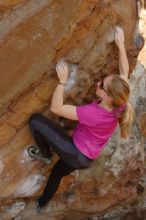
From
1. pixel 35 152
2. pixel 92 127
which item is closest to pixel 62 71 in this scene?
pixel 92 127

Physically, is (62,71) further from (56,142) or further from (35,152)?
(35,152)

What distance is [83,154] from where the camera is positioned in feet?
17.5

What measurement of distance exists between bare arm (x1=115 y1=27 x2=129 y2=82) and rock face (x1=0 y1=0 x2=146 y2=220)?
0.07 m

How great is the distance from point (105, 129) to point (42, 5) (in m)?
1.34

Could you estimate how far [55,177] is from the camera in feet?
18.6

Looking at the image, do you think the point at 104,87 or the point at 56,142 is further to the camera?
the point at 56,142

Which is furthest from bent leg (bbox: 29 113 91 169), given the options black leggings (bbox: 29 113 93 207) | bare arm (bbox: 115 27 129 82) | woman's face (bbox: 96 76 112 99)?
bare arm (bbox: 115 27 129 82)

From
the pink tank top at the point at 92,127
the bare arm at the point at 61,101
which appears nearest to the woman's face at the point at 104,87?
the pink tank top at the point at 92,127

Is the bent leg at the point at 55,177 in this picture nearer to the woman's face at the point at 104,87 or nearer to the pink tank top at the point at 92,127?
the pink tank top at the point at 92,127

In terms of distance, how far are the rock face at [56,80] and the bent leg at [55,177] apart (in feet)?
0.44

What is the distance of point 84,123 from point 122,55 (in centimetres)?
79

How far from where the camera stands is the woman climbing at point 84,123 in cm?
487

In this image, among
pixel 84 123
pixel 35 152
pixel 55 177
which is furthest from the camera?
pixel 55 177

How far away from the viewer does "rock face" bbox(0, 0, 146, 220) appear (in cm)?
477
